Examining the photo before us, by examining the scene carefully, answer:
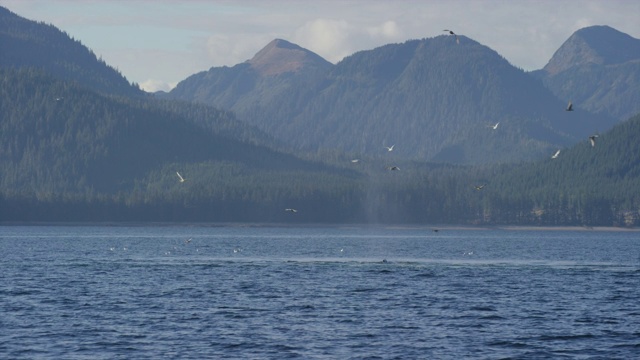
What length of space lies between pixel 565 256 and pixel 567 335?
104m

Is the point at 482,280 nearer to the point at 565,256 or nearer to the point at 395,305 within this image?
the point at 395,305

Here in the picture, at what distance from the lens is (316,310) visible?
91.4 metres

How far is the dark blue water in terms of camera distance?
72.6m

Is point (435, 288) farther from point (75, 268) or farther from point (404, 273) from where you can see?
point (75, 268)

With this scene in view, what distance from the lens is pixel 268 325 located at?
82188mm

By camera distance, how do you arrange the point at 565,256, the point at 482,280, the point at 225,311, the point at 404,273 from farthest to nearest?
the point at 565,256
the point at 404,273
the point at 482,280
the point at 225,311

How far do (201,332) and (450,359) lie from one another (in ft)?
60.2

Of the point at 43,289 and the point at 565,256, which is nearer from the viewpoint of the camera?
the point at 43,289

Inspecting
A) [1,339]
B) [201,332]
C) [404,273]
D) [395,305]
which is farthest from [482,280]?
[1,339]

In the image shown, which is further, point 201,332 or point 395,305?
point 395,305

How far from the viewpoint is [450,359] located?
226 feet

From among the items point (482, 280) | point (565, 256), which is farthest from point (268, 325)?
point (565, 256)

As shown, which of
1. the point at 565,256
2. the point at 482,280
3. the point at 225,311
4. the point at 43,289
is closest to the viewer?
the point at 225,311

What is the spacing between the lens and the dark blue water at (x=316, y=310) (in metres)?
72.6
